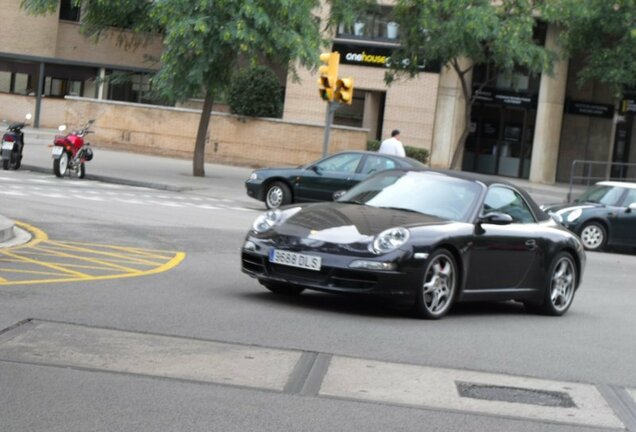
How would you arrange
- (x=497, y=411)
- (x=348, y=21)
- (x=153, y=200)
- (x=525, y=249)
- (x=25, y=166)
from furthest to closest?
(x=348, y=21), (x=25, y=166), (x=153, y=200), (x=525, y=249), (x=497, y=411)

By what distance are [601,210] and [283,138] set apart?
16.5m

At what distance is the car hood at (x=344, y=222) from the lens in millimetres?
10914

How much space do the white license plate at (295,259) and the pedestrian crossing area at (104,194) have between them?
11.3m

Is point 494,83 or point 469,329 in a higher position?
point 494,83

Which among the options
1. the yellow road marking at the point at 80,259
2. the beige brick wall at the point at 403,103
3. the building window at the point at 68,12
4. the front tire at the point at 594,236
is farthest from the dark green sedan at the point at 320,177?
the building window at the point at 68,12

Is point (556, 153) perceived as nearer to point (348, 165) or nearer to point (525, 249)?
point (348, 165)

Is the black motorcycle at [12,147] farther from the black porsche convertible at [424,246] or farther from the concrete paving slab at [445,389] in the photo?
the concrete paving slab at [445,389]

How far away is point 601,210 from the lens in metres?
25.0

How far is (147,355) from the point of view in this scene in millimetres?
8367

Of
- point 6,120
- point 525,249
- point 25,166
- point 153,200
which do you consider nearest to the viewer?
point 525,249

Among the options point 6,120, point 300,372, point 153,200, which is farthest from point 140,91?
point 300,372

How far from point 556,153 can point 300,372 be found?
40.1 metres

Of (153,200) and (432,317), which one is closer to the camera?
(432,317)

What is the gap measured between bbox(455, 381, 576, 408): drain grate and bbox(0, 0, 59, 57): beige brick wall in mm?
47498
